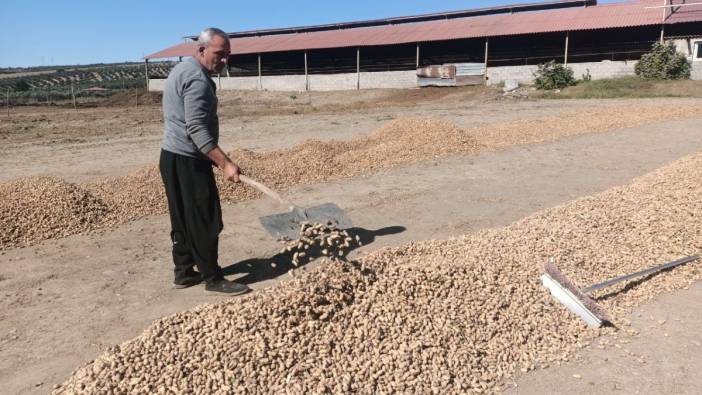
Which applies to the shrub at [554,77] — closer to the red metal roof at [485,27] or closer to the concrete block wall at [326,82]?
the red metal roof at [485,27]

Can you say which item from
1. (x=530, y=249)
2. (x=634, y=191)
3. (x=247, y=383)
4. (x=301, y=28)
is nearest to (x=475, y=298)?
(x=530, y=249)

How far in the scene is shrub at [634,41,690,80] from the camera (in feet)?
67.1

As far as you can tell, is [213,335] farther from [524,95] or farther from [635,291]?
[524,95]

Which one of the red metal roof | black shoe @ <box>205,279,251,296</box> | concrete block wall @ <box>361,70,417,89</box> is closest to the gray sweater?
black shoe @ <box>205,279,251,296</box>

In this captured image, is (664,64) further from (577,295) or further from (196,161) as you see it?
(196,161)

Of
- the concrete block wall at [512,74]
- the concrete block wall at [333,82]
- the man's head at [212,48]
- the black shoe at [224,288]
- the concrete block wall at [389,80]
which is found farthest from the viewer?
the concrete block wall at [333,82]

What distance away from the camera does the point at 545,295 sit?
326 cm

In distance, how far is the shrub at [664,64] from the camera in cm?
2044

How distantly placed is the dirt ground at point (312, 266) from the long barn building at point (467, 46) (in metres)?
13.2

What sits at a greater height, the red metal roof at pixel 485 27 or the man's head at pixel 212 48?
the red metal roof at pixel 485 27

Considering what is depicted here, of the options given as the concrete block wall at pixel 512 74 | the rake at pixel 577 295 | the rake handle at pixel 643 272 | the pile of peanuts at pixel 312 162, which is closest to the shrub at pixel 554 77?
the concrete block wall at pixel 512 74

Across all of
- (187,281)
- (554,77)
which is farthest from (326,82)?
(187,281)

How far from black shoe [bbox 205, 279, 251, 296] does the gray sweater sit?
857mm

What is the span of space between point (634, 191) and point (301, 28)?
32415 millimetres
